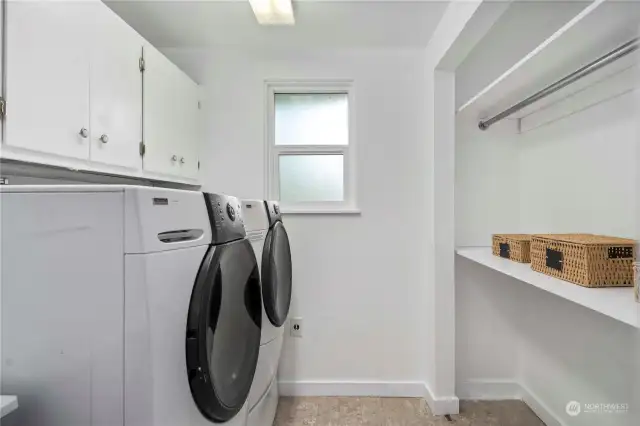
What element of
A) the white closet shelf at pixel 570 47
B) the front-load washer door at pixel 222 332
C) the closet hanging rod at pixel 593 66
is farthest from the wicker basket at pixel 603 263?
the front-load washer door at pixel 222 332

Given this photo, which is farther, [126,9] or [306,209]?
[306,209]

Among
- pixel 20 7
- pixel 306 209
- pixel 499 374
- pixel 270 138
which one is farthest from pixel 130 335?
pixel 499 374

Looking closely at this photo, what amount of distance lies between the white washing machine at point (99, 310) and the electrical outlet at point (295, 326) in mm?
1490

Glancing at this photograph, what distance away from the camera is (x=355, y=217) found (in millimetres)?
2299

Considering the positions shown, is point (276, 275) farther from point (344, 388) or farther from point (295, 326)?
point (344, 388)

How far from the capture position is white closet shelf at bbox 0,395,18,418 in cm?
71

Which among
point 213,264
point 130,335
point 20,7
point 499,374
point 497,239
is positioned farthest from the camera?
point 499,374

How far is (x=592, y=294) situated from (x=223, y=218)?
1.16 meters

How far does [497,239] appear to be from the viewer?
5.84ft

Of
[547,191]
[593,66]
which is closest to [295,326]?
[547,191]

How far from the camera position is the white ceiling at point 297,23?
1.78 m

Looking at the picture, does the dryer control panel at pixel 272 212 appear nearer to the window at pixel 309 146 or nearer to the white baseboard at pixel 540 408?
the window at pixel 309 146

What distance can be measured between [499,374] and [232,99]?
8.74 ft

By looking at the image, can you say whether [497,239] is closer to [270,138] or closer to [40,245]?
[270,138]
